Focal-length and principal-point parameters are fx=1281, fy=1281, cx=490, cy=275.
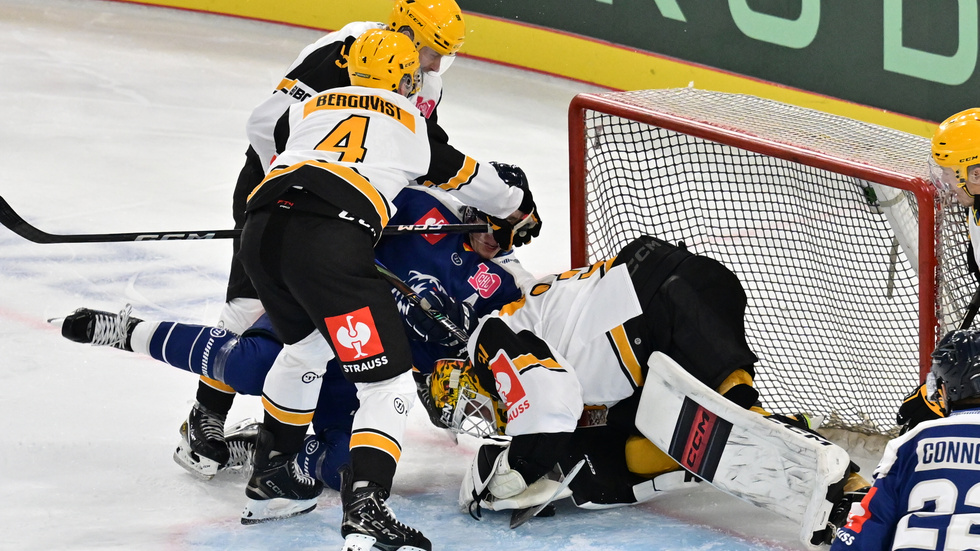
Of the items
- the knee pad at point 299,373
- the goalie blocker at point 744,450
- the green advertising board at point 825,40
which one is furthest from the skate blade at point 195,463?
the green advertising board at point 825,40

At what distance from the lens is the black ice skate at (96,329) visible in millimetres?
2953

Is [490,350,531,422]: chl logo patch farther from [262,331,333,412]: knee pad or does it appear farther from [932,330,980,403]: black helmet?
[932,330,980,403]: black helmet

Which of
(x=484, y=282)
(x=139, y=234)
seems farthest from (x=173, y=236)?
(x=484, y=282)

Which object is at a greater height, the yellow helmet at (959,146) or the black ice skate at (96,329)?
the yellow helmet at (959,146)

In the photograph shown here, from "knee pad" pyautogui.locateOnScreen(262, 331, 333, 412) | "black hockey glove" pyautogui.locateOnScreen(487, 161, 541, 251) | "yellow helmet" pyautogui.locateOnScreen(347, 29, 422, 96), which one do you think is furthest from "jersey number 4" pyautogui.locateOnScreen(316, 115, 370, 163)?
"black hockey glove" pyautogui.locateOnScreen(487, 161, 541, 251)

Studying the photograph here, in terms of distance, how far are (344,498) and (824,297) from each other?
149 cm

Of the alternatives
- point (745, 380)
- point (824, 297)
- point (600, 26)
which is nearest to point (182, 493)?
point (745, 380)

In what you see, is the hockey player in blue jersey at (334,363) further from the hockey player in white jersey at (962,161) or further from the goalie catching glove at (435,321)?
the hockey player in white jersey at (962,161)

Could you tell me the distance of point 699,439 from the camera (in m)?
2.65

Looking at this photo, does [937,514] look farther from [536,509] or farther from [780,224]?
[780,224]

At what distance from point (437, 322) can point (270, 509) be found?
62 centimetres

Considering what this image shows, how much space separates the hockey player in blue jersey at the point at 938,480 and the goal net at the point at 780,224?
1.15m

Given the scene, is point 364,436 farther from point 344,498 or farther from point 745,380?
point 745,380

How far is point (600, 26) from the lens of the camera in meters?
6.37
